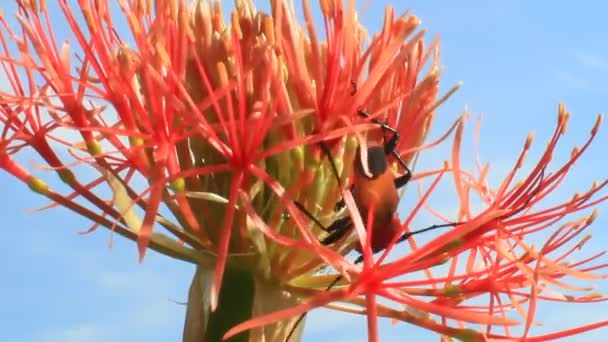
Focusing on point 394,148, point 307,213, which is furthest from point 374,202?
point 394,148

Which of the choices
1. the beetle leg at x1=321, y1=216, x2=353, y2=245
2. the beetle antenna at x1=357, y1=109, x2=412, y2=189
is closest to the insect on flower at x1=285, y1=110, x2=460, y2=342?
the beetle leg at x1=321, y1=216, x2=353, y2=245

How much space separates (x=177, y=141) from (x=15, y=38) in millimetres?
672

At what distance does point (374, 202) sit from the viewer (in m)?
2.46

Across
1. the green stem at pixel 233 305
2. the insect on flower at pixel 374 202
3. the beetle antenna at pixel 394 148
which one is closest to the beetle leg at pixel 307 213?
the insect on flower at pixel 374 202

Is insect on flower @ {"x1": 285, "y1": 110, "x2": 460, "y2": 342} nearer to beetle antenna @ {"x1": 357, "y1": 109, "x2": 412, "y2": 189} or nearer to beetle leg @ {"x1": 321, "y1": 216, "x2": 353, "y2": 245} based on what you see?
beetle leg @ {"x1": 321, "y1": 216, "x2": 353, "y2": 245}

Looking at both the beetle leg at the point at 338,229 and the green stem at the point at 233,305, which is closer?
the green stem at the point at 233,305

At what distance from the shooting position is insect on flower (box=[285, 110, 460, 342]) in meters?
2.47

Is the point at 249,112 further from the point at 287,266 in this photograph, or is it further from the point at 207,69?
the point at 287,266

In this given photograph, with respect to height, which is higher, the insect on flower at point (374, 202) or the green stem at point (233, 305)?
the insect on flower at point (374, 202)

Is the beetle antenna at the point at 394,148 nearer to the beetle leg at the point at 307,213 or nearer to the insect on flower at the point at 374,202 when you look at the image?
the insect on flower at the point at 374,202

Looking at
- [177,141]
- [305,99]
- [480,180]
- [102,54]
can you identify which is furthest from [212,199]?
[480,180]

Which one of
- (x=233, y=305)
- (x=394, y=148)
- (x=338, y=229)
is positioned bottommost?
(x=233, y=305)

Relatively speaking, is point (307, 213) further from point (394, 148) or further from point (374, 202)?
point (394, 148)

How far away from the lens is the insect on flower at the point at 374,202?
8.11ft
